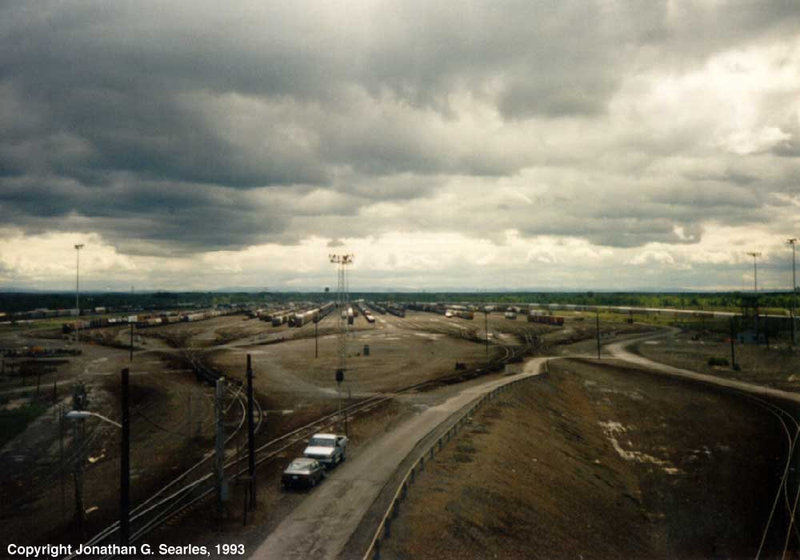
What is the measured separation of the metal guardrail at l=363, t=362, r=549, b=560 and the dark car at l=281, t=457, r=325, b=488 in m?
5.13

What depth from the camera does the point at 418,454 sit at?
38.2 m

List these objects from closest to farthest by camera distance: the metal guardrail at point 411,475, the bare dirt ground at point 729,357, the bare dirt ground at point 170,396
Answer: the metal guardrail at point 411,475 < the bare dirt ground at point 170,396 < the bare dirt ground at point 729,357

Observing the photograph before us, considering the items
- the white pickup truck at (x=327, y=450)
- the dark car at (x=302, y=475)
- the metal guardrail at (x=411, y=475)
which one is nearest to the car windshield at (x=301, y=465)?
the dark car at (x=302, y=475)

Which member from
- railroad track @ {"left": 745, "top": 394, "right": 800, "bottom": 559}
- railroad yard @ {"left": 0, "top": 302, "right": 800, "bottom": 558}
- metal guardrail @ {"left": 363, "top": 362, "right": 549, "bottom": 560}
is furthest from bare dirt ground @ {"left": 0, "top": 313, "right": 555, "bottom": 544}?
railroad track @ {"left": 745, "top": 394, "right": 800, "bottom": 559}

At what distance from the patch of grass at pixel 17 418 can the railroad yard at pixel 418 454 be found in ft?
2.86

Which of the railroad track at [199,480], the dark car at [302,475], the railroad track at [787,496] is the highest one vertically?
the dark car at [302,475]

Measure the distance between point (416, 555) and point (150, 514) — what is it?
50.6 ft

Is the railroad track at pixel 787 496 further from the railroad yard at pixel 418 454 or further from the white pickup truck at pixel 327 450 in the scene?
the white pickup truck at pixel 327 450

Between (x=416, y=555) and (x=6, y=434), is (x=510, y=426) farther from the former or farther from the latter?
(x=6, y=434)

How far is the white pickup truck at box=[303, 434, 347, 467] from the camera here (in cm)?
3497

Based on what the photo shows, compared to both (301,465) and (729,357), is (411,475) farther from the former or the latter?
(729,357)

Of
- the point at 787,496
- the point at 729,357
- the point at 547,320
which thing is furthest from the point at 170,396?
the point at 547,320

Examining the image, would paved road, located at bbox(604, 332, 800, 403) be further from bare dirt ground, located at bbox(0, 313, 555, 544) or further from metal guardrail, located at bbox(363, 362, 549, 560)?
metal guardrail, located at bbox(363, 362, 549, 560)

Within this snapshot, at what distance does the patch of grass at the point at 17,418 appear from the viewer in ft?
162
